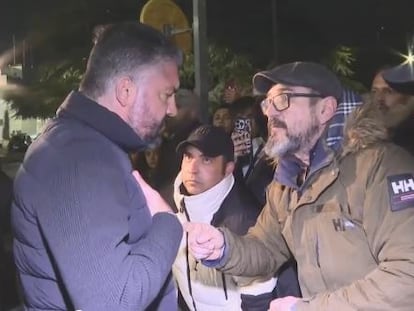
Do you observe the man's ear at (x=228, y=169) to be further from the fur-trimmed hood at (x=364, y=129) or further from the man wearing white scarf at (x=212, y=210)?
the fur-trimmed hood at (x=364, y=129)

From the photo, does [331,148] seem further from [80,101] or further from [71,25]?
[71,25]

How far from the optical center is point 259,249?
105 inches

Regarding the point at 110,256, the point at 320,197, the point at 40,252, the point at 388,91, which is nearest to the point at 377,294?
the point at 320,197

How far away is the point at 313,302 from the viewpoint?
2199 millimetres

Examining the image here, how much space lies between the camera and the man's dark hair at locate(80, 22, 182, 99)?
193cm

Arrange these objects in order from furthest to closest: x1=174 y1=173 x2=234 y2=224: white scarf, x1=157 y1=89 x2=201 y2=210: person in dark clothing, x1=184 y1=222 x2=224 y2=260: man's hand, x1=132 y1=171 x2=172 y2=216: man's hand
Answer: x1=157 y1=89 x2=201 y2=210: person in dark clothing < x1=174 y1=173 x2=234 y2=224: white scarf < x1=184 y1=222 x2=224 y2=260: man's hand < x1=132 y1=171 x2=172 y2=216: man's hand

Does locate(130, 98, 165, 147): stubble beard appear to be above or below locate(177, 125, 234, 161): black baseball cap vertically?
above

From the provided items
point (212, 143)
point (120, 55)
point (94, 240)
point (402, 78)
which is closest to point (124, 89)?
point (120, 55)

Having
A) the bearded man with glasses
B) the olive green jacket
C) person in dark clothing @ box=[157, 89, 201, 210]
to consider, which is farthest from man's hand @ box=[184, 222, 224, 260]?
person in dark clothing @ box=[157, 89, 201, 210]

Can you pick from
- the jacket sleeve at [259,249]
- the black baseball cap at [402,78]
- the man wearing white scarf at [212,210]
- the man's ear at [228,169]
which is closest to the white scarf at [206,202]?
the man wearing white scarf at [212,210]

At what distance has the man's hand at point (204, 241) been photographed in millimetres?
2504

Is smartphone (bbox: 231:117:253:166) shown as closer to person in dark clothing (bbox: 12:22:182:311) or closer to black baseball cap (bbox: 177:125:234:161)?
black baseball cap (bbox: 177:125:234:161)

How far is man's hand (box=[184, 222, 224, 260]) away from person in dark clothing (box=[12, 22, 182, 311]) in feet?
1.24

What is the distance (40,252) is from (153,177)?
2.46m
